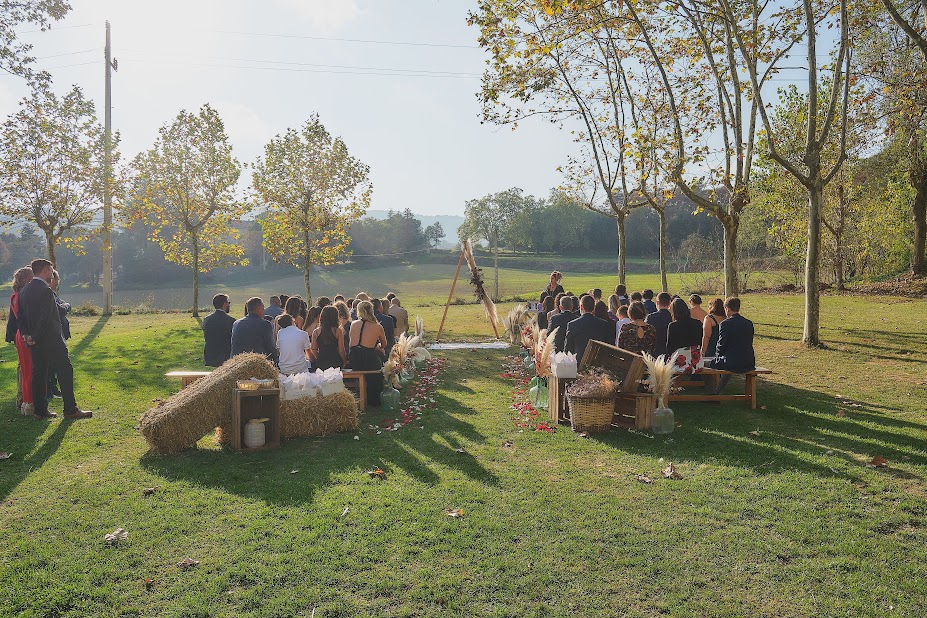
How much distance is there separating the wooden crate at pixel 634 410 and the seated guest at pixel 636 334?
54.8 inches

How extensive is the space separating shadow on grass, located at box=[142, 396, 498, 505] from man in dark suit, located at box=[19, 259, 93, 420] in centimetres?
293

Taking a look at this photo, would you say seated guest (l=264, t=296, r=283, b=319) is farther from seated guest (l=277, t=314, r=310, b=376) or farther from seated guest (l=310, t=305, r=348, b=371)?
seated guest (l=277, t=314, r=310, b=376)

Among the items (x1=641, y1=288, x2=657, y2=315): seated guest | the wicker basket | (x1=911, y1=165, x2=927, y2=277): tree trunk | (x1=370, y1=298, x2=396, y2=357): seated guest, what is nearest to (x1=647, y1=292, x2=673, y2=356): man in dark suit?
(x1=641, y1=288, x2=657, y2=315): seated guest

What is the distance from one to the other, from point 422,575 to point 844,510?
388cm

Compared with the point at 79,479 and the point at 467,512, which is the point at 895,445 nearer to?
the point at 467,512

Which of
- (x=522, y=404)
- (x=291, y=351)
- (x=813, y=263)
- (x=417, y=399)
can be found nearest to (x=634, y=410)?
(x=522, y=404)

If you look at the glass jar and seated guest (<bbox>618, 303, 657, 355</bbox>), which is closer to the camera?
the glass jar

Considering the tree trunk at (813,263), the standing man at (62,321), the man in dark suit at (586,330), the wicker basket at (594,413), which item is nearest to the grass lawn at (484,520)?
the wicker basket at (594,413)

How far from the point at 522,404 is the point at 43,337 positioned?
7.42 metres

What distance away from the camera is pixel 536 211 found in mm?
91562

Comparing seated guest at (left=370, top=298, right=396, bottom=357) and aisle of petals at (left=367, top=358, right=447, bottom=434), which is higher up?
seated guest at (left=370, top=298, right=396, bottom=357)

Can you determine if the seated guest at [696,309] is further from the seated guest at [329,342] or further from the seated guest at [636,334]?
the seated guest at [329,342]

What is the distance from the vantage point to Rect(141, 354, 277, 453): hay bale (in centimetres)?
768

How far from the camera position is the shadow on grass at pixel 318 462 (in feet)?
22.0
